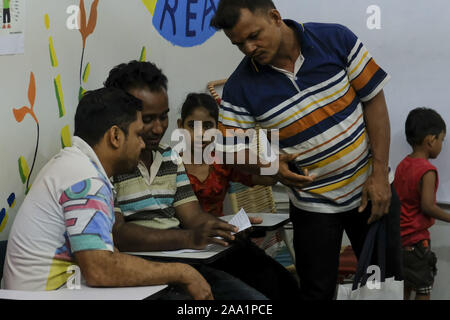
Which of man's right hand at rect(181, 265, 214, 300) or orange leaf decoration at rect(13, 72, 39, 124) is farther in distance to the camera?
orange leaf decoration at rect(13, 72, 39, 124)

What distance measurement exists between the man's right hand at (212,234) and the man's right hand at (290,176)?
0.24m

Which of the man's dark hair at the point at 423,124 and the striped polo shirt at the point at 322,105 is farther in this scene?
the man's dark hair at the point at 423,124

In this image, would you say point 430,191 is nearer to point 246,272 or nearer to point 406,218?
point 406,218

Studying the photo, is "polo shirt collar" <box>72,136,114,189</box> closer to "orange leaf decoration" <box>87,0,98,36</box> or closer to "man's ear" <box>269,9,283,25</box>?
"man's ear" <box>269,9,283,25</box>

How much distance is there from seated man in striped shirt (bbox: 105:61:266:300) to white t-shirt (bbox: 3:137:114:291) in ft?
1.46

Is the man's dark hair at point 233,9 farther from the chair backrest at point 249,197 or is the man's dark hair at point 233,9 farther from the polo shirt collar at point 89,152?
the chair backrest at point 249,197

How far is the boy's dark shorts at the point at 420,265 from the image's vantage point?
295cm

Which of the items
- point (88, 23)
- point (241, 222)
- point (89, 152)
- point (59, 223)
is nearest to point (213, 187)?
point (241, 222)

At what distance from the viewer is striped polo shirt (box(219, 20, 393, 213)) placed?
1.94 metres

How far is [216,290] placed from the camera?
2.00 meters

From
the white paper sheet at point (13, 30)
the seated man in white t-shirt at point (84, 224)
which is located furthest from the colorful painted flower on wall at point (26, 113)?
the seated man in white t-shirt at point (84, 224)

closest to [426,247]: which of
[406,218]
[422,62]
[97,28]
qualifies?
[406,218]

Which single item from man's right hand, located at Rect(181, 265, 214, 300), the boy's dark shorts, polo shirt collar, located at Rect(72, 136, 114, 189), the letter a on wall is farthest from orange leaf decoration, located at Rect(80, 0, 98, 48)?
the boy's dark shorts
